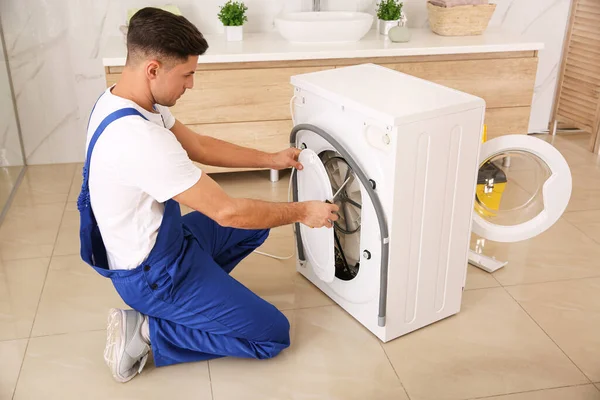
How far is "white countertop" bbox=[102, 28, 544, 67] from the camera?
9.91 feet

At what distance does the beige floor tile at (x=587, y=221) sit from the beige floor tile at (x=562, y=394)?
1.06 metres

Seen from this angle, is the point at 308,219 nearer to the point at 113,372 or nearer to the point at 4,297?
the point at 113,372

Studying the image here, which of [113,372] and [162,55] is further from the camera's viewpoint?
[113,372]

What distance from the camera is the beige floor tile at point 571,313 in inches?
82.7

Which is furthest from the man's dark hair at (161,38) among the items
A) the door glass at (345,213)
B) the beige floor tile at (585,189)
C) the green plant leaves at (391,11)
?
the beige floor tile at (585,189)

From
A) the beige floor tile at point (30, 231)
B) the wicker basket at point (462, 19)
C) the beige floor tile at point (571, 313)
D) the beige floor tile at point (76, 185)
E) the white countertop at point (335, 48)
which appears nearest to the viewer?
the beige floor tile at point (571, 313)

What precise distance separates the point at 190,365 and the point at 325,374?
43 cm

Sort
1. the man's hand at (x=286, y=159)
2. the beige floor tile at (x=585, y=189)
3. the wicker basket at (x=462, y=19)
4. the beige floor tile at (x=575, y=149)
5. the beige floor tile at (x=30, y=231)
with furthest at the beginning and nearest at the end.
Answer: the beige floor tile at (x=575, y=149) → the wicker basket at (x=462, y=19) → the beige floor tile at (x=585, y=189) → the beige floor tile at (x=30, y=231) → the man's hand at (x=286, y=159)

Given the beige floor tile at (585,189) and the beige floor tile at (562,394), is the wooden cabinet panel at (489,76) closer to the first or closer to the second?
the beige floor tile at (585,189)

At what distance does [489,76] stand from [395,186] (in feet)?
5.58

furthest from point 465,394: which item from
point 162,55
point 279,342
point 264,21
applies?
point 264,21

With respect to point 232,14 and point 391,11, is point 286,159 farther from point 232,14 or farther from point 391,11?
point 391,11

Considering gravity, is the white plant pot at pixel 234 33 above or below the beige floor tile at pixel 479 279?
above

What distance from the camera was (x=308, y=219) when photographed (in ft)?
6.43
